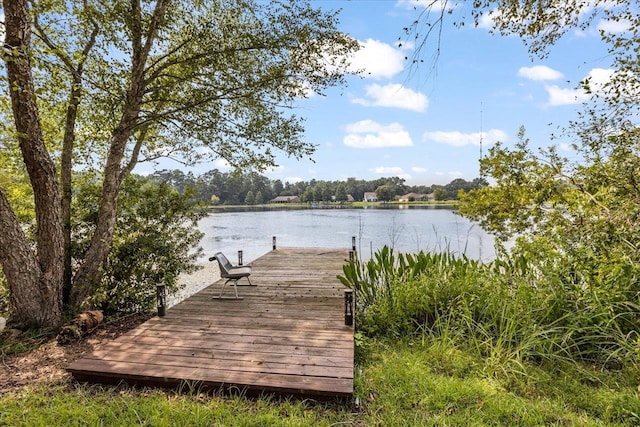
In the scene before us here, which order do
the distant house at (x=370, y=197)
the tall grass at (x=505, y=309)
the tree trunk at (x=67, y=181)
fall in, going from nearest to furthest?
the tall grass at (x=505, y=309), the tree trunk at (x=67, y=181), the distant house at (x=370, y=197)

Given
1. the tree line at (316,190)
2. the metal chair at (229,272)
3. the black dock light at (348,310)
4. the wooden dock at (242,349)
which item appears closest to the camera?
the wooden dock at (242,349)

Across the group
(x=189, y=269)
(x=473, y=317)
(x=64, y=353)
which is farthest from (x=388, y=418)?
(x=189, y=269)

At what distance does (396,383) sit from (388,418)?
1.65 ft

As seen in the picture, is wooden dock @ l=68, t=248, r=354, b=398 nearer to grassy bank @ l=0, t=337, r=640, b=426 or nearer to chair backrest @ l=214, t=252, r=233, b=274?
grassy bank @ l=0, t=337, r=640, b=426

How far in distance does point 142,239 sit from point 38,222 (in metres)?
1.28

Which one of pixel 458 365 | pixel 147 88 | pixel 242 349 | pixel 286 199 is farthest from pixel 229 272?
pixel 286 199

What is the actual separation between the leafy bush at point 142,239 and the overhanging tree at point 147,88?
312mm

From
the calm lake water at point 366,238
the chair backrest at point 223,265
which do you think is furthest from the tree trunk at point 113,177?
the calm lake water at point 366,238

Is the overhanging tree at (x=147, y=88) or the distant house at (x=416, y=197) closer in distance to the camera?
the overhanging tree at (x=147, y=88)

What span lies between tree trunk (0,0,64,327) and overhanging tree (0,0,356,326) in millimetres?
14

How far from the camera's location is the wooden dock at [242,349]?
2602 mm

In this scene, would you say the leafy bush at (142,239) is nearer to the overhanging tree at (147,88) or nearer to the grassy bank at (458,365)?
the overhanging tree at (147,88)

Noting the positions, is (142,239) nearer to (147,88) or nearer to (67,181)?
(67,181)

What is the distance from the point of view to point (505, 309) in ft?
11.4
